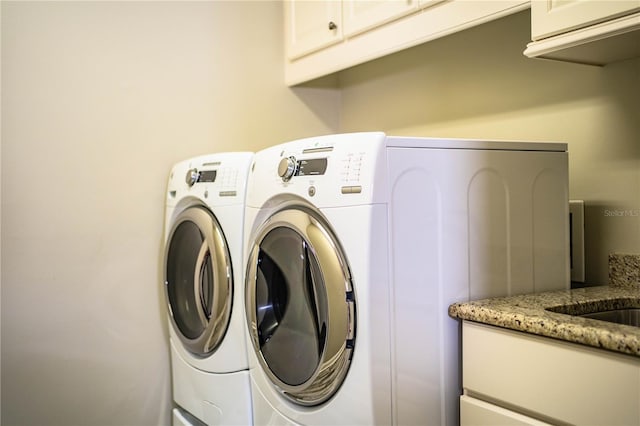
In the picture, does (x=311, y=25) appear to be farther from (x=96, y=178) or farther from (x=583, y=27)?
(x=583, y=27)

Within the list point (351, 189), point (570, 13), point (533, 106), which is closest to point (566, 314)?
point (351, 189)

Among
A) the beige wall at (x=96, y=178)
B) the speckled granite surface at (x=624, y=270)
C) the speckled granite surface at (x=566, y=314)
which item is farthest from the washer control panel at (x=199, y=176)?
the speckled granite surface at (x=624, y=270)

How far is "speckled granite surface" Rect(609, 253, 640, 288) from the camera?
174 centimetres

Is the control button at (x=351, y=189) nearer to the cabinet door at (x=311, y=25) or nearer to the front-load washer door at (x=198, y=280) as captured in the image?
the front-load washer door at (x=198, y=280)

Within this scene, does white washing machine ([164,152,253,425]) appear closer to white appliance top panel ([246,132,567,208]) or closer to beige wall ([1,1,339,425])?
beige wall ([1,1,339,425])

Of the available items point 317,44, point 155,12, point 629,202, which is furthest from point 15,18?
point 629,202

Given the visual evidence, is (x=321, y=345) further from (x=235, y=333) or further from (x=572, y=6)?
(x=572, y=6)

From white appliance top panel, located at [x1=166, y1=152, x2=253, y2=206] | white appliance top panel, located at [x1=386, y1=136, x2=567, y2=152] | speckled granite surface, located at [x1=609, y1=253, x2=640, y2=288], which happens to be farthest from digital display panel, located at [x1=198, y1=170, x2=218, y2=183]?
speckled granite surface, located at [x1=609, y1=253, x2=640, y2=288]

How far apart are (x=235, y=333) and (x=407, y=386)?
68 cm

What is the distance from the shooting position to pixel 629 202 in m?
1.76

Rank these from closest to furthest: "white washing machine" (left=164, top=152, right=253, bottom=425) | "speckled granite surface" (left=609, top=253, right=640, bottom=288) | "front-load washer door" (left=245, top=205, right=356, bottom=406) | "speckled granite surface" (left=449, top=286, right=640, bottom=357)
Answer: "speckled granite surface" (left=449, top=286, right=640, bottom=357), "front-load washer door" (left=245, top=205, right=356, bottom=406), "speckled granite surface" (left=609, top=253, right=640, bottom=288), "white washing machine" (left=164, top=152, right=253, bottom=425)

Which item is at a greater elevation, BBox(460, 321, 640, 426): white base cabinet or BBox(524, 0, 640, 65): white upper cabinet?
BBox(524, 0, 640, 65): white upper cabinet

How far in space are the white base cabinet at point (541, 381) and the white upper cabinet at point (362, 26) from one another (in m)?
0.85

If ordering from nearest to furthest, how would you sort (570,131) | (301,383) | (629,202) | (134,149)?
(301,383) → (629,202) → (570,131) → (134,149)
